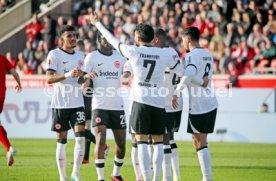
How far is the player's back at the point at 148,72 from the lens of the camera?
13297mm

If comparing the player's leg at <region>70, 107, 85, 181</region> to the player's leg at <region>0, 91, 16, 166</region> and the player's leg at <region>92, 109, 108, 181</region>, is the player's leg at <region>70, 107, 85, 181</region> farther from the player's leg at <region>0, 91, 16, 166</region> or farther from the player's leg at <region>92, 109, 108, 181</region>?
the player's leg at <region>0, 91, 16, 166</region>

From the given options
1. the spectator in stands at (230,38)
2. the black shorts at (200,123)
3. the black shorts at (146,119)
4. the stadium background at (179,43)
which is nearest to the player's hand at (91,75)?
the black shorts at (146,119)

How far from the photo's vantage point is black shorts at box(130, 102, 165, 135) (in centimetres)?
1344

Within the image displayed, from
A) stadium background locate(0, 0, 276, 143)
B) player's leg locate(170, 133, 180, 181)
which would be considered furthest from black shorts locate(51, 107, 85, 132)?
stadium background locate(0, 0, 276, 143)

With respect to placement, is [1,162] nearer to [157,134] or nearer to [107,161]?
[107,161]

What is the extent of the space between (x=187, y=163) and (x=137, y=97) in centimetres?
666

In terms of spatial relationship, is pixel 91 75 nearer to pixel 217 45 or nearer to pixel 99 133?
pixel 99 133

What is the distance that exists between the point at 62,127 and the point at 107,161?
5.10m

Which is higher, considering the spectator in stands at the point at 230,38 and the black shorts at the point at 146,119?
the spectator in stands at the point at 230,38

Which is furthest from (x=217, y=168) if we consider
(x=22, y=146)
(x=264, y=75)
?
(x=264, y=75)

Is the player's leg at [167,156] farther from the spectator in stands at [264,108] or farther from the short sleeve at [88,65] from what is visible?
the spectator in stands at [264,108]

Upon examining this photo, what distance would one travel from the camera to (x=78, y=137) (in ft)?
50.0

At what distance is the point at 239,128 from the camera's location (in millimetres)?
26484

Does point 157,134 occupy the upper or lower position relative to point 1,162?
upper
